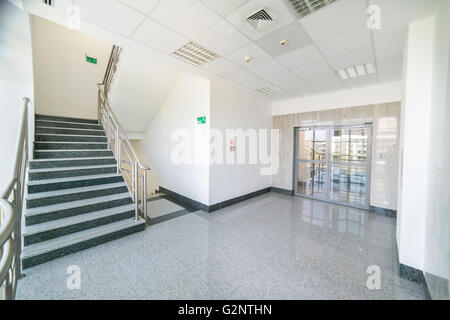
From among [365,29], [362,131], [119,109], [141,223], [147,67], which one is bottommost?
[141,223]

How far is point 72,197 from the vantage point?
288cm

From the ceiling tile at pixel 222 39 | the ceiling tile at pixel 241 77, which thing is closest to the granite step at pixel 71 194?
the ceiling tile at pixel 222 39

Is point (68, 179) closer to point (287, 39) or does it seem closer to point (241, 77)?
point (241, 77)

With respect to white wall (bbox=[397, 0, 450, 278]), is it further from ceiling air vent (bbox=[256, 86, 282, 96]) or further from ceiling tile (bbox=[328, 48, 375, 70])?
ceiling air vent (bbox=[256, 86, 282, 96])

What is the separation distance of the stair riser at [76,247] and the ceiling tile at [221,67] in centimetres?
307

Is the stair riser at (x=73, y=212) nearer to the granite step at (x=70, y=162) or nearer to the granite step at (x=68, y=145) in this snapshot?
the granite step at (x=70, y=162)

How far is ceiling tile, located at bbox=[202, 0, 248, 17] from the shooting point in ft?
5.95

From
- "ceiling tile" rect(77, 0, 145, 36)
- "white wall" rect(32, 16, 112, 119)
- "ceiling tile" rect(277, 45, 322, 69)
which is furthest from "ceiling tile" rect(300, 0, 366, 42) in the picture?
"white wall" rect(32, 16, 112, 119)

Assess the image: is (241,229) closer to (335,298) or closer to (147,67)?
(335,298)

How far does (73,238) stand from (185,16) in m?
3.21
